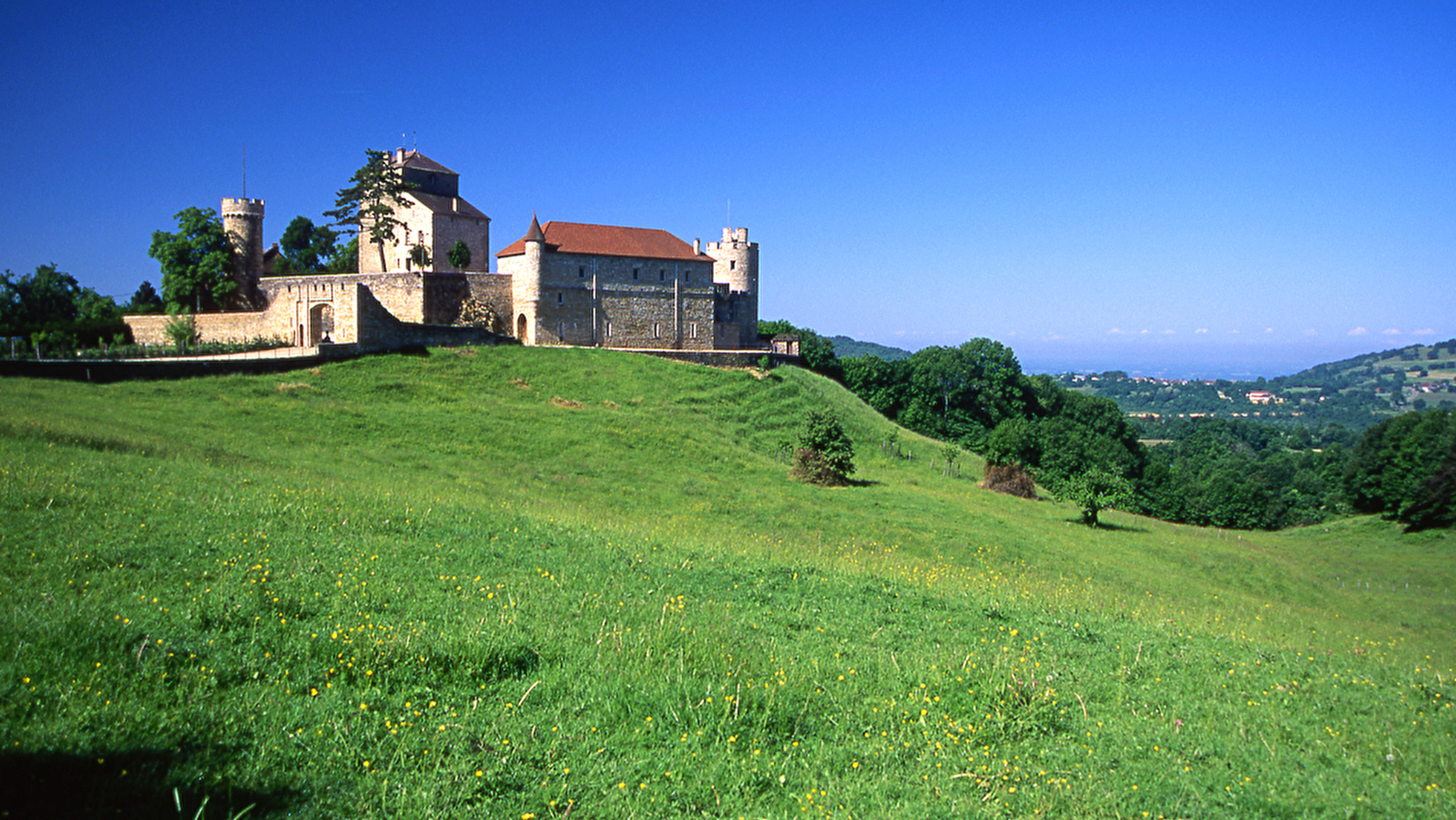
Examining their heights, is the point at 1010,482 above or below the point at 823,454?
below

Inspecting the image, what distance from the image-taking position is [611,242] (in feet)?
178

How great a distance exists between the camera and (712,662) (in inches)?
295

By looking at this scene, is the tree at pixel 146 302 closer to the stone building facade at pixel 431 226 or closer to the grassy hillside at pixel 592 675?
the stone building facade at pixel 431 226

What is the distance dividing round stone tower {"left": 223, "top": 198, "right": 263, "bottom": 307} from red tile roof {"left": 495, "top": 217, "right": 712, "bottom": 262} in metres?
14.3

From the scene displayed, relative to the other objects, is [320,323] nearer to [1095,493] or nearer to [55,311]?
[55,311]

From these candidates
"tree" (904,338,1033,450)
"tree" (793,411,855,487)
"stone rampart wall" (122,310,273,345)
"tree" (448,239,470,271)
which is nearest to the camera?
"tree" (793,411,855,487)

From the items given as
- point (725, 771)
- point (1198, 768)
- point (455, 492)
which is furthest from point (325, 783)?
point (455, 492)

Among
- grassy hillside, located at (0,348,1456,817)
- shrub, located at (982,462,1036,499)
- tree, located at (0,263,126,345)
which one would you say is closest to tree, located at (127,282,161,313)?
tree, located at (0,263,126,345)

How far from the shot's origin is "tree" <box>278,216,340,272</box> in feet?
224

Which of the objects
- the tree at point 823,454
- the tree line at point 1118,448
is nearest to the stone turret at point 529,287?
the tree at point 823,454

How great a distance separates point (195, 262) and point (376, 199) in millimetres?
11180

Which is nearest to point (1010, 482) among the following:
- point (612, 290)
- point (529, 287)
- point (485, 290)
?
point (612, 290)

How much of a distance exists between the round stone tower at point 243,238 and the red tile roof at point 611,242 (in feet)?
47.1

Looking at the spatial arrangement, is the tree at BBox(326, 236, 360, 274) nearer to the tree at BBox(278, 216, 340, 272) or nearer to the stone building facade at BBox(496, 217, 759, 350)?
the tree at BBox(278, 216, 340, 272)
